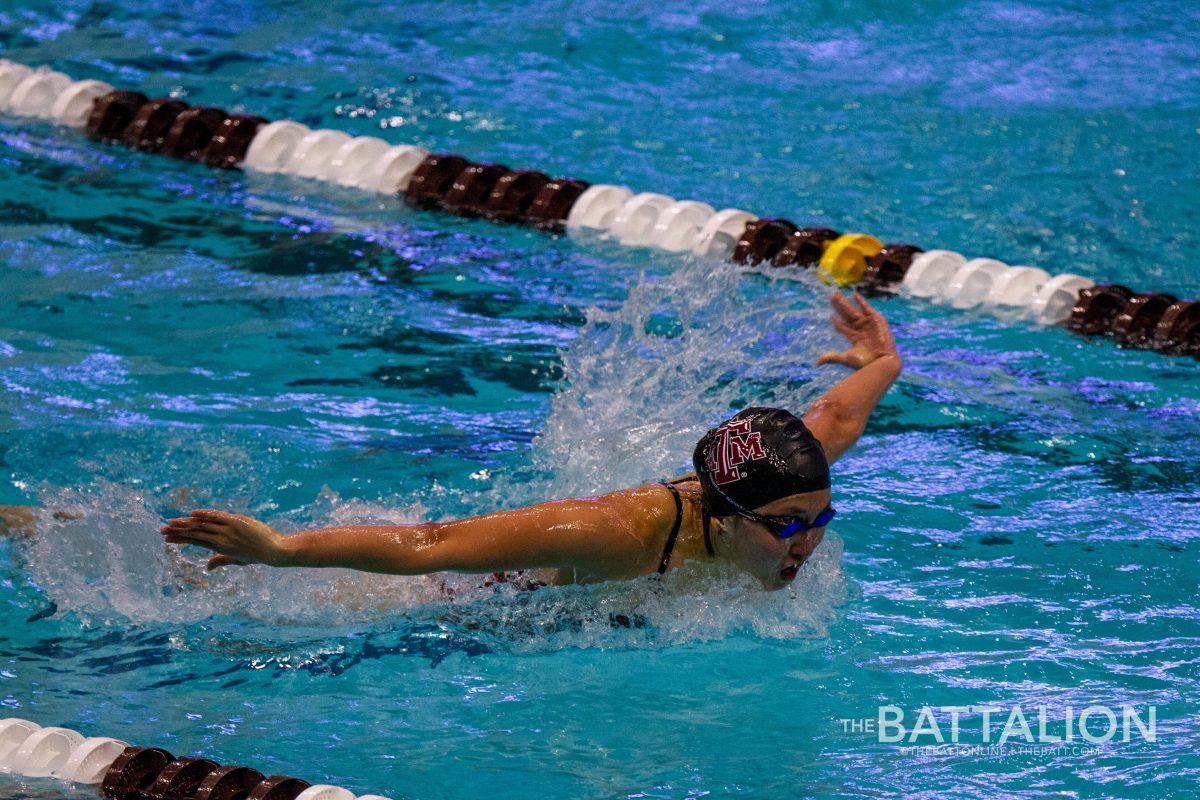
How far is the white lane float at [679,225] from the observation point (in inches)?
247

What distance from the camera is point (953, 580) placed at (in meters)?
3.85

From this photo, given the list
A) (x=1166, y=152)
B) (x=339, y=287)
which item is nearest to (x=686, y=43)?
(x=1166, y=152)

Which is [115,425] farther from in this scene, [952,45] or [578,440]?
[952,45]

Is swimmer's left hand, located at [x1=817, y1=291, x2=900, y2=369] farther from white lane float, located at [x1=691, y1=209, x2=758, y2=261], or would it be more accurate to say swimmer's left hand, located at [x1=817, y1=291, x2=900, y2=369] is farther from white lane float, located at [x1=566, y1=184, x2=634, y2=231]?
white lane float, located at [x1=566, y1=184, x2=634, y2=231]

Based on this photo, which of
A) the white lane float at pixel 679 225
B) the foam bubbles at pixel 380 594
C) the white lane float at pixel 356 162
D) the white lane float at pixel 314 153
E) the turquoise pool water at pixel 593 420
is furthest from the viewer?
the white lane float at pixel 314 153

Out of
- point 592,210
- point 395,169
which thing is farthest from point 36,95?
point 592,210

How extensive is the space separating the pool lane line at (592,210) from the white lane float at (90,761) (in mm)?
2817

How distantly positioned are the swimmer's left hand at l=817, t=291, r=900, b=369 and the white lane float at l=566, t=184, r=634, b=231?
2.48 metres

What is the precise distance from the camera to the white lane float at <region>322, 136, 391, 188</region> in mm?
7016

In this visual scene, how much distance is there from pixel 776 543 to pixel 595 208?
11.7 feet

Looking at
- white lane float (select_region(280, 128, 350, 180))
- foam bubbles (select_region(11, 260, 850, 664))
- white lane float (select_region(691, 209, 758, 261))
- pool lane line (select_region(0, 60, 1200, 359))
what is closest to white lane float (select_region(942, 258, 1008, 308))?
pool lane line (select_region(0, 60, 1200, 359))

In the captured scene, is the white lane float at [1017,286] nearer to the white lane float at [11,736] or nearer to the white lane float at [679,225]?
the white lane float at [679,225]

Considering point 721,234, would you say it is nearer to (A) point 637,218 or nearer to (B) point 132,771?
(A) point 637,218

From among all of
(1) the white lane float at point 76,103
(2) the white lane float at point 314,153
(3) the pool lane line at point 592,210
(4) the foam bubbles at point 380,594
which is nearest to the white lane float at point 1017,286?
(3) the pool lane line at point 592,210
